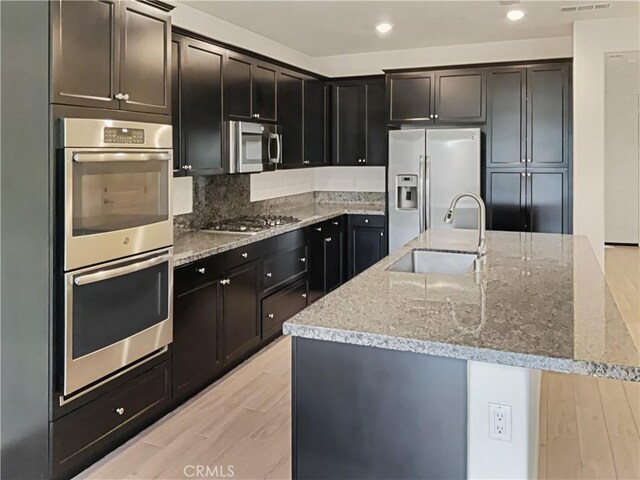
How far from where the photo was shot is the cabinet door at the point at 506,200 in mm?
5309

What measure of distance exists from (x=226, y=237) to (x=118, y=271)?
1.33 meters

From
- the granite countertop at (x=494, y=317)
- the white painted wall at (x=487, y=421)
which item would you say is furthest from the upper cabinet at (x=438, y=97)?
the white painted wall at (x=487, y=421)

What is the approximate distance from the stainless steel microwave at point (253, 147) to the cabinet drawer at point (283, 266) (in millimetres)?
727

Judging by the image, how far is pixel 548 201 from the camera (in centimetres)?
523

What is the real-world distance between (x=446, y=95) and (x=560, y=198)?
1462 mm

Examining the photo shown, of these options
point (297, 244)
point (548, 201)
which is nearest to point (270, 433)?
point (297, 244)

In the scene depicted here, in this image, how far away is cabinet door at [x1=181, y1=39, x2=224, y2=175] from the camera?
12.1 ft

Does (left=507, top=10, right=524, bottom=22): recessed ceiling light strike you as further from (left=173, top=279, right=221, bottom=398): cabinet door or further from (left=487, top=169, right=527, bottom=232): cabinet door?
(left=173, top=279, right=221, bottom=398): cabinet door

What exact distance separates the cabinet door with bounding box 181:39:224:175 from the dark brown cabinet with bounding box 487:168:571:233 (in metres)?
2.74

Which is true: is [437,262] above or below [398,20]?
below

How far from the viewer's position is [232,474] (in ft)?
8.69

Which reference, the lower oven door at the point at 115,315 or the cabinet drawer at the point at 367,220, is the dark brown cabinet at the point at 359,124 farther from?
the lower oven door at the point at 115,315

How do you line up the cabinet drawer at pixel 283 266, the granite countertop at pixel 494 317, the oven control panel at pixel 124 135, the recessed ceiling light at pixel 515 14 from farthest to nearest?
the recessed ceiling light at pixel 515 14
the cabinet drawer at pixel 283 266
the oven control panel at pixel 124 135
the granite countertop at pixel 494 317

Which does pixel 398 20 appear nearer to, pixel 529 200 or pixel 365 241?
pixel 529 200
